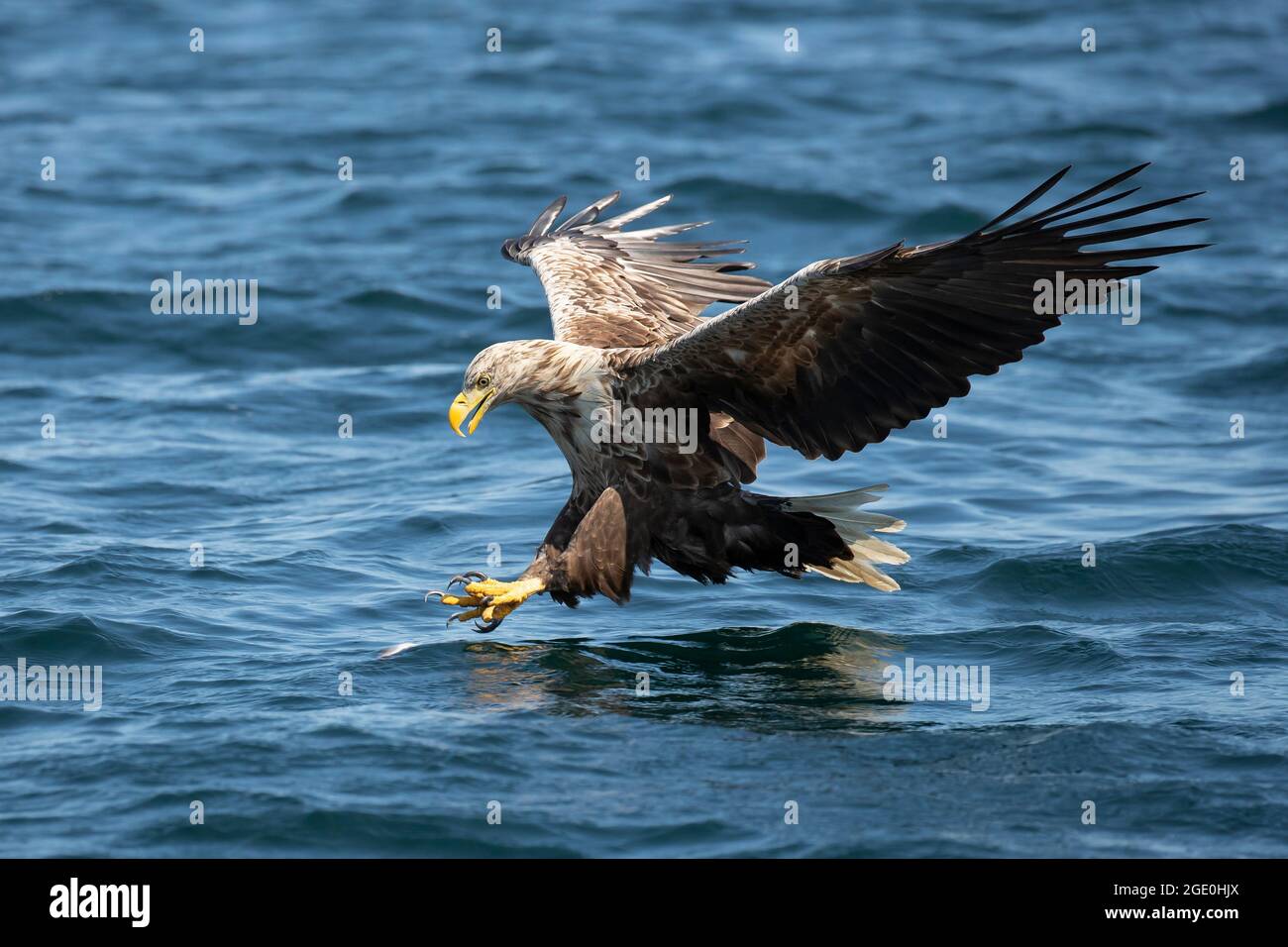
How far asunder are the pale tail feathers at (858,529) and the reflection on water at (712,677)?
0.84ft

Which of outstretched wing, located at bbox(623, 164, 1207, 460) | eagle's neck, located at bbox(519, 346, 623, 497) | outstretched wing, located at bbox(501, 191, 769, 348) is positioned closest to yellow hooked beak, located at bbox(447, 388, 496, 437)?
eagle's neck, located at bbox(519, 346, 623, 497)

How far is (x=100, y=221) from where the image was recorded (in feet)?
48.4

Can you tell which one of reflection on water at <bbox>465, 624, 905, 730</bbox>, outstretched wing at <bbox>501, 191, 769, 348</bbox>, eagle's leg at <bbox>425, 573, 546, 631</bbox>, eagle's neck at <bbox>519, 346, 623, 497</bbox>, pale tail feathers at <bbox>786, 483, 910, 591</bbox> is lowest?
reflection on water at <bbox>465, 624, 905, 730</bbox>

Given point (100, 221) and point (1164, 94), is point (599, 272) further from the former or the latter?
point (1164, 94)

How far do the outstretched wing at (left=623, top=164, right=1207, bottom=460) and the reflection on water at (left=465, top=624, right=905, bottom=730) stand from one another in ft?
2.87

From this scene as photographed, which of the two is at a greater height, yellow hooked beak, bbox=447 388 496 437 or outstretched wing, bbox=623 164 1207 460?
outstretched wing, bbox=623 164 1207 460

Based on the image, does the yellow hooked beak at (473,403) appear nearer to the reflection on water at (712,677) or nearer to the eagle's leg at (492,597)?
the eagle's leg at (492,597)

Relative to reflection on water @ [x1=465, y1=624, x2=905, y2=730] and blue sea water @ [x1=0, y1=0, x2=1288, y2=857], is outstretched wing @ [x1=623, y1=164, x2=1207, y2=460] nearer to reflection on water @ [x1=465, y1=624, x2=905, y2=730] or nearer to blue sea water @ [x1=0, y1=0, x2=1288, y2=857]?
reflection on water @ [x1=465, y1=624, x2=905, y2=730]

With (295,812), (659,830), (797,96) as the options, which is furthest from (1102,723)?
(797,96)

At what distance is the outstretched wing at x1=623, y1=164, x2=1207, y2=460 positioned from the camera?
6.04 m

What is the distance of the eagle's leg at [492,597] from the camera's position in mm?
6676

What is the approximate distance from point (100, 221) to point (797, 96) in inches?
295

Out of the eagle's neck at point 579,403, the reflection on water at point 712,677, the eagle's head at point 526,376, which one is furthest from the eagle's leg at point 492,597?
the eagle's head at point 526,376

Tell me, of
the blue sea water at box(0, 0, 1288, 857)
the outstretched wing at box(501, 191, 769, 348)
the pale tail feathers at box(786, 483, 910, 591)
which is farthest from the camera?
the outstretched wing at box(501, 191, 769, 348)
